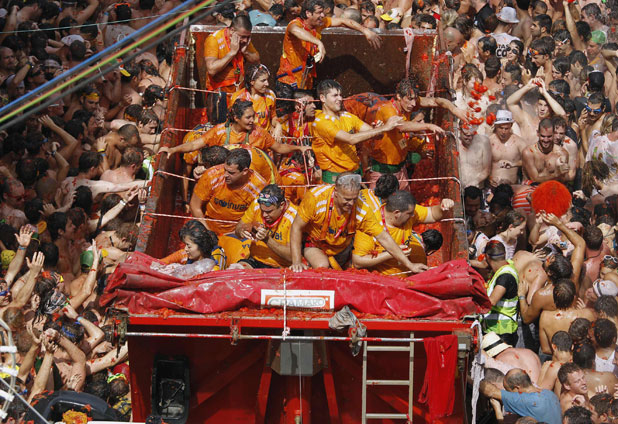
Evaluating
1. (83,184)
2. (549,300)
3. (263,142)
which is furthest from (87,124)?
(549,300)

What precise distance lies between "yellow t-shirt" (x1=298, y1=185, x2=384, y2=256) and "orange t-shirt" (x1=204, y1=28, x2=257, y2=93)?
291 cm

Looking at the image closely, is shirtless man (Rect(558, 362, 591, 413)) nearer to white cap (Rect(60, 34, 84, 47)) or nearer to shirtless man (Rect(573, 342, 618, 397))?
shirtless man (Rect(573, 342, 618, 397))

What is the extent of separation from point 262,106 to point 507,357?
3.37 m

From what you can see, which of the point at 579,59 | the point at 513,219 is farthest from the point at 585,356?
the point at 579,59

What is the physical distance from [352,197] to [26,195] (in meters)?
4.01

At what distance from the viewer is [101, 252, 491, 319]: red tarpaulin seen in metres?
7.25

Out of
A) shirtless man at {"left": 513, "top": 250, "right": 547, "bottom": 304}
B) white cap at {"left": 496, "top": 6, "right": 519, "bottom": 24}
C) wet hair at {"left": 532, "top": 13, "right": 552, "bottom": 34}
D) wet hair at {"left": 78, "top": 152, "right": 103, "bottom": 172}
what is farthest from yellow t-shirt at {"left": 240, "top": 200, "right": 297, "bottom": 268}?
wet hair at {"left": 532, "top": 13, "right": 552, "bottom": 34}

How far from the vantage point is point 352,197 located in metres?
7.91

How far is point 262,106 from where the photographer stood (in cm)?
995

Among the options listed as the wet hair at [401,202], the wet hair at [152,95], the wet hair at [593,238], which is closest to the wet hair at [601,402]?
the wet hair at [593,238]

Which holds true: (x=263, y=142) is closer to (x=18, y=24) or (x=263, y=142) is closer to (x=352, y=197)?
(x=352, y=197)

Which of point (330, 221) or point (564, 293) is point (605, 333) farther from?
point (330, 221)

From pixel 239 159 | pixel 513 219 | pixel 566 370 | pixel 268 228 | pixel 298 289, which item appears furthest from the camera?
pixel 513 219

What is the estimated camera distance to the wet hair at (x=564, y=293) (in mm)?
9266
